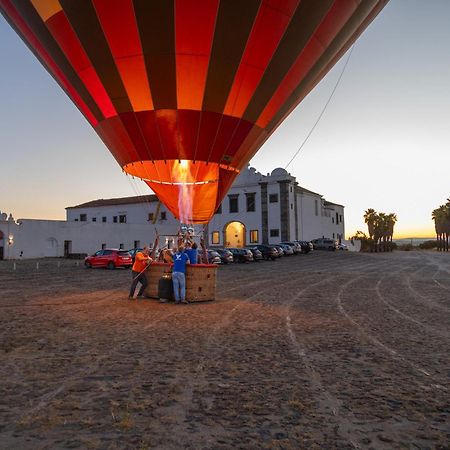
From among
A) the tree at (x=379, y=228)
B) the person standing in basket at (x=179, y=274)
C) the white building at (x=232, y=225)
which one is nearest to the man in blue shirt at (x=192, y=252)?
the person standing in basket at (x=179, y=274)

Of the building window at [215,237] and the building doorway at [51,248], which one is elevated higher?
the building window at [215,237]

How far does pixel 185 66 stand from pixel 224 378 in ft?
23.2

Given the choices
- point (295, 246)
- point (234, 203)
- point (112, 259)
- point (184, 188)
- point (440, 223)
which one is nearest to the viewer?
point (184, 188)

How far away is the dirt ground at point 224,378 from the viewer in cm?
367

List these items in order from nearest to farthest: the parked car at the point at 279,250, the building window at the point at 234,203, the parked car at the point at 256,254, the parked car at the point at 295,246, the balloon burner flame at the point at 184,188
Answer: the balloon burner flame at the point at 184,188 < the parked car at the point at 256,254 < the parked car at the point at 279,250 < the parked car at the point at 295,246 < the building window at the point at 234,203

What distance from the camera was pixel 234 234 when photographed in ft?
177

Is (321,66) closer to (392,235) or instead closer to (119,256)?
(119,256)

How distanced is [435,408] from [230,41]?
26.3 feet

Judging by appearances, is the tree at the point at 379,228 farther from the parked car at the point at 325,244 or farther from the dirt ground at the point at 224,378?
the dirt ground at the point at 224,378

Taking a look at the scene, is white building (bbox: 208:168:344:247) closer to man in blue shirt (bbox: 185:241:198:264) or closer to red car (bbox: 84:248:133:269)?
red car (bbox: 84:248:133:269)

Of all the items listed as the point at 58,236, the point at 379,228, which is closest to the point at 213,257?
the point at 58,236

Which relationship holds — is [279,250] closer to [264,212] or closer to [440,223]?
[264,212]

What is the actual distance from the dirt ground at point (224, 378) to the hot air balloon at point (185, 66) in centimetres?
404

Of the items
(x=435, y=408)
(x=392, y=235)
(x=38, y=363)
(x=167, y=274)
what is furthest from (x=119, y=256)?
(x=392, y=235)
